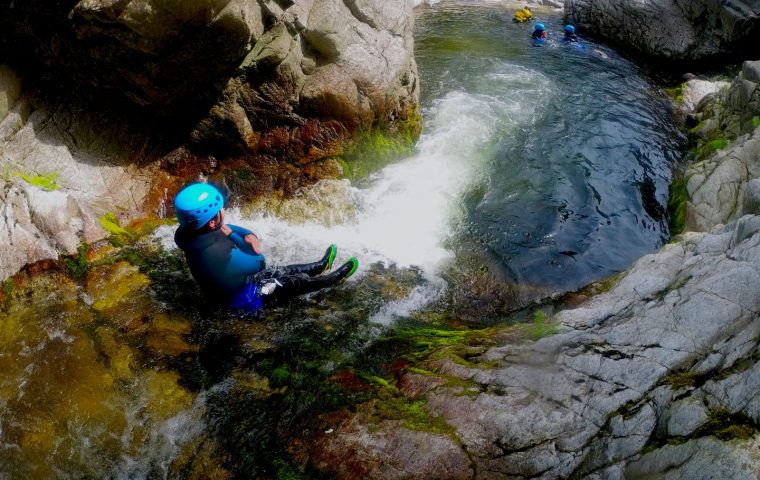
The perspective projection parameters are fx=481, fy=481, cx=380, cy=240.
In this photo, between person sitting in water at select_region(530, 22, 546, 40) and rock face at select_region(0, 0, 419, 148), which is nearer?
rock face at select_region(0, 0, 419, 148)

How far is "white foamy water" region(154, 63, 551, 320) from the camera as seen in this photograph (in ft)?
26.0

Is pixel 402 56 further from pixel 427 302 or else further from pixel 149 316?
pixel 149 316

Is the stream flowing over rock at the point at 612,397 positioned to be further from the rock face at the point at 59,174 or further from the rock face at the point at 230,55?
the rock face at the point at 230,55

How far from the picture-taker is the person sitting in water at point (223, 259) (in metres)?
5.33

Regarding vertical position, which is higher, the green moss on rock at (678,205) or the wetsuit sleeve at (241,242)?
the wetsuit sleeve at (241,242)

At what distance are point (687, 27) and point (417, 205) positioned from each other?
54.5ft

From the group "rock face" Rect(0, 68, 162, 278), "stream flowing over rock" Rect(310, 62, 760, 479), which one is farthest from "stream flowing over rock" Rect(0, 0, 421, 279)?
"stream flowing over rock" Rect(310, 62, 760, 479)

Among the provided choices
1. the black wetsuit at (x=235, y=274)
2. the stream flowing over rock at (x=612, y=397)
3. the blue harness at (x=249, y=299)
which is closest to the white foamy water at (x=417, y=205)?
the black wetsuit at (x=235, y=274)

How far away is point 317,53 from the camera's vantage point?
335 inches

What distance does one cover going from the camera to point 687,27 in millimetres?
18812

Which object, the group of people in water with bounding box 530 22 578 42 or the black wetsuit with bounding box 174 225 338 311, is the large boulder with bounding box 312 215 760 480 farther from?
the group of people in water with bounding box 530 22 578 42

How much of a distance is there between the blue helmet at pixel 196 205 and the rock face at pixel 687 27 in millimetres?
19853

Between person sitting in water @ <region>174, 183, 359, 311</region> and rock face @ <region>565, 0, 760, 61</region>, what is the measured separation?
19.0 m

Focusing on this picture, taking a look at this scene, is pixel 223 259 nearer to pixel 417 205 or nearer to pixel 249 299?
pixel 249 299
